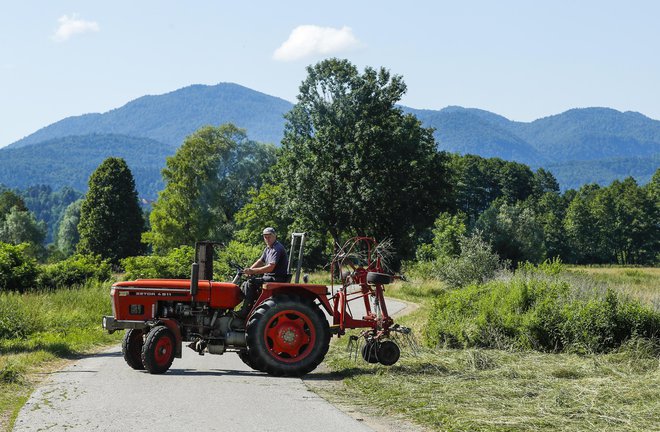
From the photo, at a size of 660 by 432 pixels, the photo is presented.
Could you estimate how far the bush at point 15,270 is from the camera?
95.3 feet

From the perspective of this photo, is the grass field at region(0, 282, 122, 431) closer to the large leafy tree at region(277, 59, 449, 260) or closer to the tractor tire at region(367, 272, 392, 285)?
the tractor tire at region(367, 272, 392, 285)

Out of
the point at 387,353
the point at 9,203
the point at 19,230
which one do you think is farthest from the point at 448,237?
the point at 9,203

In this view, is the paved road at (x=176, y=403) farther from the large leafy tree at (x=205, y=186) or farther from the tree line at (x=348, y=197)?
the large leafy tree at (x=205, y=186)

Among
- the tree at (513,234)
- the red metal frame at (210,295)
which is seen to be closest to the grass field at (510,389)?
the red metal frame at (210,295)

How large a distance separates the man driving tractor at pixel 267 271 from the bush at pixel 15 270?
16650 millimetres

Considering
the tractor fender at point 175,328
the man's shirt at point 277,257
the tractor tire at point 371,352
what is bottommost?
the tractor tire at point 371,352

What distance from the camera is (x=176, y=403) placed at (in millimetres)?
10617

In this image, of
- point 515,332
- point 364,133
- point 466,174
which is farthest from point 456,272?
point 466,174

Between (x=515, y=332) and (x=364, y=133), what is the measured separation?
33.9 meters

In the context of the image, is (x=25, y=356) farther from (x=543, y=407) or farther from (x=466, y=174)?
(x=466, y=174)

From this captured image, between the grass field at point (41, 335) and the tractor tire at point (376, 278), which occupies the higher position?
the tractor tire at point (376, 278)

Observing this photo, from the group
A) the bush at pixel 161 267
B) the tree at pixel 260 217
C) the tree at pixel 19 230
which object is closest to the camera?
the bush at pixel 161 267

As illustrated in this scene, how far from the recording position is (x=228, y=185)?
7938cm

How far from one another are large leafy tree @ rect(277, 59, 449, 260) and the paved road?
36.5 metres
